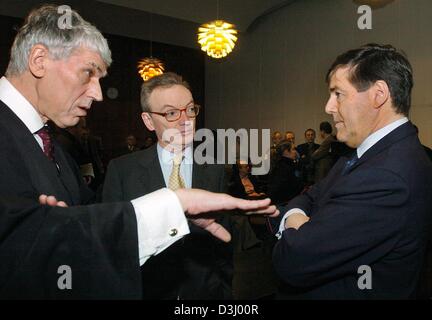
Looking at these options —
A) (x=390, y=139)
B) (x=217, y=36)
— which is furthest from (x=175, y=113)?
(x=217, y=36)

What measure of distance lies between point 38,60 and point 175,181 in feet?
2.90

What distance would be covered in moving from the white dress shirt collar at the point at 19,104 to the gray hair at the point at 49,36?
6 cm

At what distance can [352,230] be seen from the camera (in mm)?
1292

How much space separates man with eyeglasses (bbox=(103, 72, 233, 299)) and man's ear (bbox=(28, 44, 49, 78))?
76 cm

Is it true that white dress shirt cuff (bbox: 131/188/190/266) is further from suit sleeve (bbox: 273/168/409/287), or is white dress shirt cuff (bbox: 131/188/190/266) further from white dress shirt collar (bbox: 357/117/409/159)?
white dress shirt collar (bbox: 357/117/409/159)

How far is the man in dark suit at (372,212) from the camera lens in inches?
50.6

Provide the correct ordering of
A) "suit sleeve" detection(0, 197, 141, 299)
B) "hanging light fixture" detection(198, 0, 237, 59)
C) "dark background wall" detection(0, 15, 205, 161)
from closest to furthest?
"suit sleeve" detection(0, 197, 141, 299) → "hanging light fixture" detection(198, 0, 237, 59) → "dark background wall" detection(0, 15, 205, 161)

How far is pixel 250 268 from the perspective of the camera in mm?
4098

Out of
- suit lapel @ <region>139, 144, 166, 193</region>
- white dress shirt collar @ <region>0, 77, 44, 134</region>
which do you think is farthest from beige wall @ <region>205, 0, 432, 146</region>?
white dress shirt collar @ <region>0, 77, 44, 134</region>

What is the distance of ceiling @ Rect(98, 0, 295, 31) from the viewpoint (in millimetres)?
7527

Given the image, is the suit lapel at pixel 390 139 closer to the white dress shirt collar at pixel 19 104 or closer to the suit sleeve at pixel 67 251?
the suit sleeve at pixel 67 251

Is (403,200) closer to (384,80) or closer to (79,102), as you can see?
(384,80)

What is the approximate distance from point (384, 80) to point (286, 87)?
8.95 m
